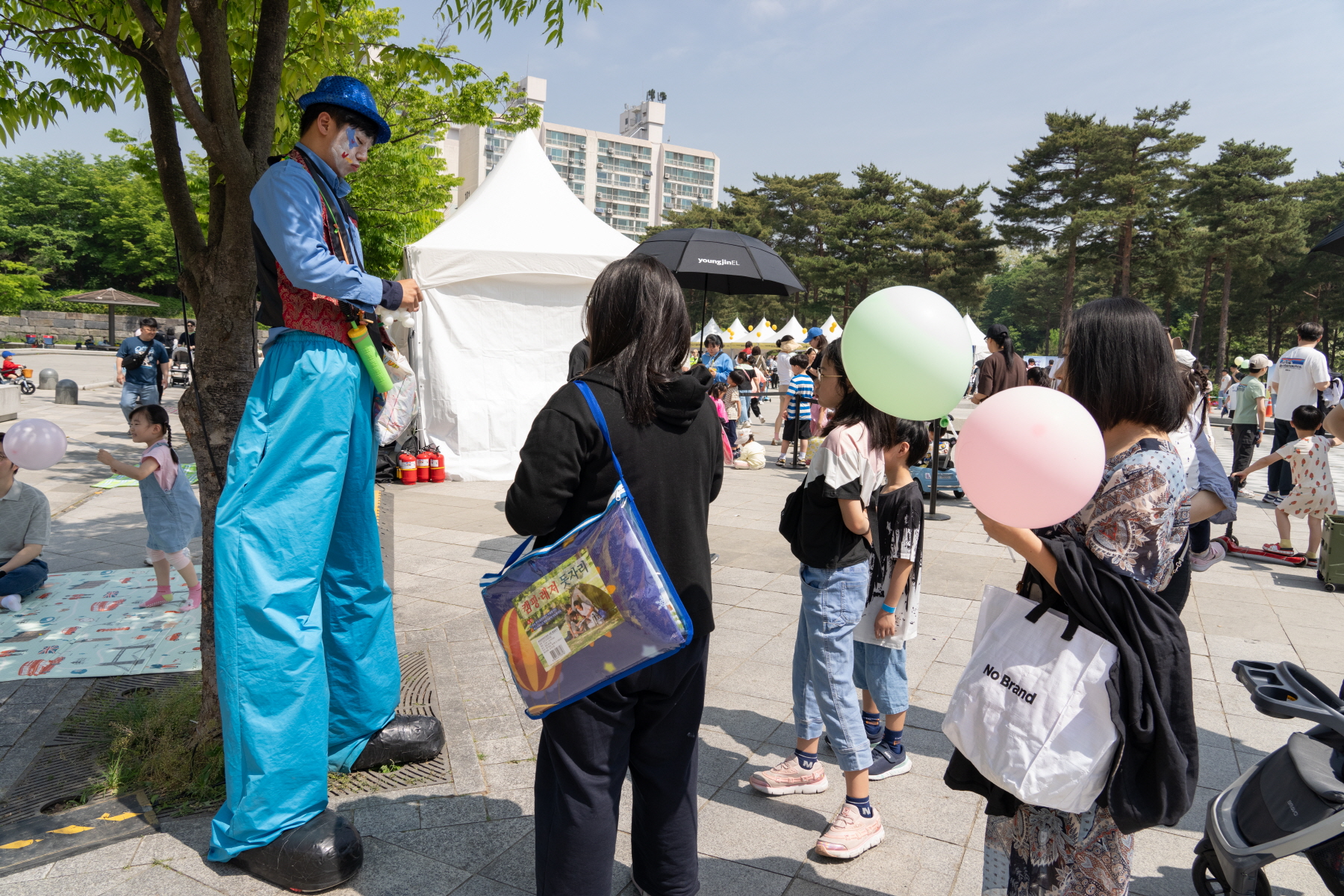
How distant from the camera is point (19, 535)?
16.6ft

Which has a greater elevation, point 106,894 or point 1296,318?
point 1296,318

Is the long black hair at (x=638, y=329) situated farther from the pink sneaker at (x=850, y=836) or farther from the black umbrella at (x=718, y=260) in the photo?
the black umbrella at (x=718, y=260)

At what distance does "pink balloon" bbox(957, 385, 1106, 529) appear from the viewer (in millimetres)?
1605

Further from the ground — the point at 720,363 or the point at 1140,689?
the point at 720,363

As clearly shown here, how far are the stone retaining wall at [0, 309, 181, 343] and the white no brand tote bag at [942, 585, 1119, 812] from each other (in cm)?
4966

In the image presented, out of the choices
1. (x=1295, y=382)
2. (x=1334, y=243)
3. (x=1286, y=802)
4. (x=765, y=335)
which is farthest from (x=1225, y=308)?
(x=1286, y=802)

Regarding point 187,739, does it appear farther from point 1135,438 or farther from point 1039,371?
point 1039,371

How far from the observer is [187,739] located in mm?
3029

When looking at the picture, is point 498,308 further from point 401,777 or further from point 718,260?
point 401,777

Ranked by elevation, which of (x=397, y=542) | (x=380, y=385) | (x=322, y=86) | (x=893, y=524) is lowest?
(x=397, y=542)

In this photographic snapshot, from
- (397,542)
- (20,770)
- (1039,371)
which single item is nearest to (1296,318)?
(1039,371)

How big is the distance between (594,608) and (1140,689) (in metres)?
1.17

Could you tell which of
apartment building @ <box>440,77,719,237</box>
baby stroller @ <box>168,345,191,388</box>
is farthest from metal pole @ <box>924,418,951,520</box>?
apartment building @ <box>440,77,719,237</box>

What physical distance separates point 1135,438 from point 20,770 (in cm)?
387
